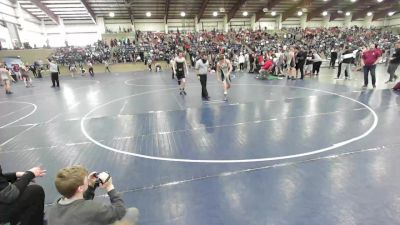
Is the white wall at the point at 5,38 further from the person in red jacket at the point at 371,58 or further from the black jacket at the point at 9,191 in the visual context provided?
the person in red jacket at the point at 371,58

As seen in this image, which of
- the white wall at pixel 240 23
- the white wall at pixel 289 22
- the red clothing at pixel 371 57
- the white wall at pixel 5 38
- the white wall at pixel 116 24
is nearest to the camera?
the red clothing at pixel 371 57

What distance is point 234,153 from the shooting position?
466 cm

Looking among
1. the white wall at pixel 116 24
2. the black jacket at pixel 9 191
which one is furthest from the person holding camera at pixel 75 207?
the white wall at pixel 116 24

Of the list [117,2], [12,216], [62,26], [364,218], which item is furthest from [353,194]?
[62,26]

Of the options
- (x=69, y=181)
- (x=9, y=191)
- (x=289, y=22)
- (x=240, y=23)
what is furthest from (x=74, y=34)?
(x=69, y=181)

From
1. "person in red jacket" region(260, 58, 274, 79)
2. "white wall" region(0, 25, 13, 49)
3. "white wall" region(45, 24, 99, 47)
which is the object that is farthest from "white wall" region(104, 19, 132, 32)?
"person in red jacket" region(260, 58, 274, 79)

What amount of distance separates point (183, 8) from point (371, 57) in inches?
1051

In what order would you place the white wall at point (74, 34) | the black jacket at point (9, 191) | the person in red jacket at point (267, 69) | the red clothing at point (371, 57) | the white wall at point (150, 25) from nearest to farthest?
the black jacket at point (9, 191) < the red clothing at point (371, 57) < the person in red jacket at point (267, 69) < the white wall at point (74, 34) < the white wall at point (150, 25)

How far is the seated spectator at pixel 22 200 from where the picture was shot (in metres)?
2.31

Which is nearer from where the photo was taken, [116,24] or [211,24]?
[116,24]

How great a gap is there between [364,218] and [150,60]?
23515mm

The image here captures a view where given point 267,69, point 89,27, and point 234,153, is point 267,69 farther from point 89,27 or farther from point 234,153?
point 89,27

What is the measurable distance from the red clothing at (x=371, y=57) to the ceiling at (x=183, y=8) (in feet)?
66.0

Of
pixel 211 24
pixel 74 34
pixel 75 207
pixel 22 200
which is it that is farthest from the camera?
pixel 211 24
